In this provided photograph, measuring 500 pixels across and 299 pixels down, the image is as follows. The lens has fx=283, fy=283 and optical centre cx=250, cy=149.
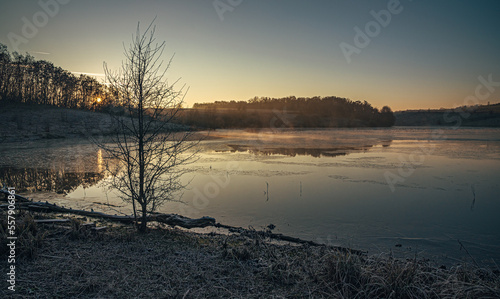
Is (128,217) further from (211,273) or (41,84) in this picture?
(41,84)

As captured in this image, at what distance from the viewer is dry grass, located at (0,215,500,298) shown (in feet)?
12.8

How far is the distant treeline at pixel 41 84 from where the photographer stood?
48.6 m

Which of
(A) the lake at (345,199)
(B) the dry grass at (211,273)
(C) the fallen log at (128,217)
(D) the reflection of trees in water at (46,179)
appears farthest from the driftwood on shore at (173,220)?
(D) the reflection of trees in water at (46,179)

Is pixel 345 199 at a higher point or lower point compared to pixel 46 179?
lower

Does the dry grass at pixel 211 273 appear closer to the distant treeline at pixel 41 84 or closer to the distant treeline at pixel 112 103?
the distant treeline at pixel 112 103


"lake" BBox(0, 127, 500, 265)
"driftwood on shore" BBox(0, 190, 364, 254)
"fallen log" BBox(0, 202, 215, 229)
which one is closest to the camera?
"driftwood on shore" BBox(0, 190, 364, 254)

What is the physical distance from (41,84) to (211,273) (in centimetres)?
7128

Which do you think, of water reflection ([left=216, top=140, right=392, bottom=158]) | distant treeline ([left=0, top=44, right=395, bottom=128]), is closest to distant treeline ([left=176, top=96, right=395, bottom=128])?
distant treeline ([left=0, top=44, right=395, bottom=128])

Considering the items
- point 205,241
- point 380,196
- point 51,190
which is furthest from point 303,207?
point 51,190

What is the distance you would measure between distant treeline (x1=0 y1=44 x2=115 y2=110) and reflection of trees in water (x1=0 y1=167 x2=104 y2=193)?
109 ft

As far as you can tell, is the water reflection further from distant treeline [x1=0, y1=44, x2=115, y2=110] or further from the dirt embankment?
distant treeline [x1=0, y1=44, x2=115, y2=110]

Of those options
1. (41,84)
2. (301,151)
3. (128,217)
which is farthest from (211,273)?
(41,84)

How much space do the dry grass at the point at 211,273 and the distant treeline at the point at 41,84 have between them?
45645mm

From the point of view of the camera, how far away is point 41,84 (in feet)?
194
